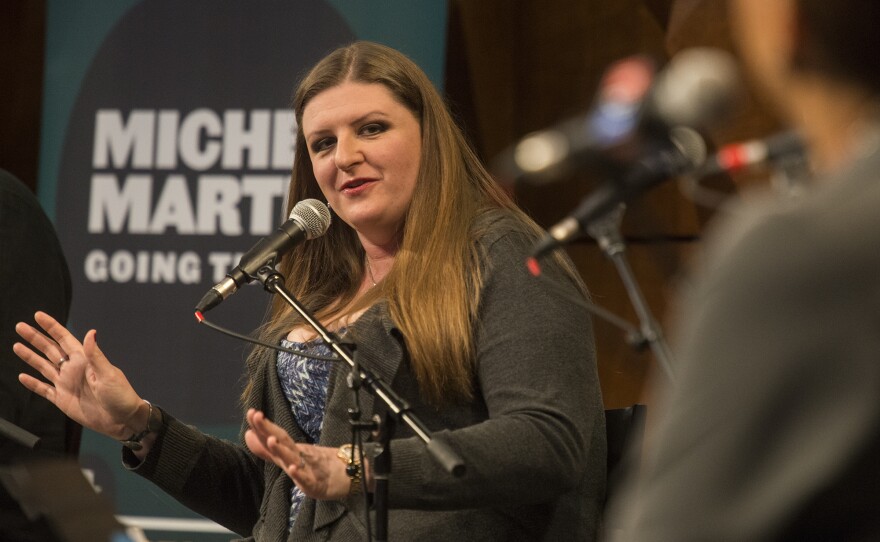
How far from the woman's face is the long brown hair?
26mm

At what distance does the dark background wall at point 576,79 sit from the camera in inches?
146

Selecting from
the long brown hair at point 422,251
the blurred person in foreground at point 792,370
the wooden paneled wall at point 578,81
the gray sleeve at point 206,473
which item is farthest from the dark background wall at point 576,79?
the blurred person in foreground at point 792,370

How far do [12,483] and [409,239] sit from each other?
100cm

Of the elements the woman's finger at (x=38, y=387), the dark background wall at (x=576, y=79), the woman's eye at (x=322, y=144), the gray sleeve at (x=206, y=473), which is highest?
the dark background wall at (x=576, y=79)

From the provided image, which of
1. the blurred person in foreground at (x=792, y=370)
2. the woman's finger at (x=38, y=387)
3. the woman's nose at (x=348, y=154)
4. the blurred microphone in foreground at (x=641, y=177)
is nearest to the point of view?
the blurred person in foreground at (x=792, y=370)

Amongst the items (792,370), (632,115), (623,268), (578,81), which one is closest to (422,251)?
(623,268)

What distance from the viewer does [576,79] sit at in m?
3.89

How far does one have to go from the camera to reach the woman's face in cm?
220

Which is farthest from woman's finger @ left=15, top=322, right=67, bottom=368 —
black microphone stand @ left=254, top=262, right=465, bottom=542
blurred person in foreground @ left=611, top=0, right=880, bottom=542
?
blurred person in foreground @ left=611, top=0, right=880, bottom=542

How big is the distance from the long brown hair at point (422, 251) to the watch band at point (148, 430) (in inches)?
9.9

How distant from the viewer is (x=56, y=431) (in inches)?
93.4

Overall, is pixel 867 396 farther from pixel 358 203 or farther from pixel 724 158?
pixel 358 203

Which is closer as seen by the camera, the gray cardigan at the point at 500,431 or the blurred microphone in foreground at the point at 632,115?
the blurred microphone in foreground at the point at 632,115

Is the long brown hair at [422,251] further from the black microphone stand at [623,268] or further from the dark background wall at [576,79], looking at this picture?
the dark background wall at [576,79]
